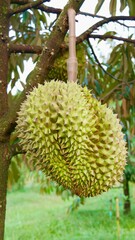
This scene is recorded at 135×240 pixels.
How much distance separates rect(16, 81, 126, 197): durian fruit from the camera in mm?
958

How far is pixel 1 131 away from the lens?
3.87 ft

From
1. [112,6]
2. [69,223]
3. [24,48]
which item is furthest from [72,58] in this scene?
[69,223]

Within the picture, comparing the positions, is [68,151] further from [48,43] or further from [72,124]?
[48,43]

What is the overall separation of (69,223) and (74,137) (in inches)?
146

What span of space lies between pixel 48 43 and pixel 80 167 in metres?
0.40

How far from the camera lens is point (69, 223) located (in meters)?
4.50

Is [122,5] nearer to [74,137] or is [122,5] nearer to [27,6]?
[27,6]

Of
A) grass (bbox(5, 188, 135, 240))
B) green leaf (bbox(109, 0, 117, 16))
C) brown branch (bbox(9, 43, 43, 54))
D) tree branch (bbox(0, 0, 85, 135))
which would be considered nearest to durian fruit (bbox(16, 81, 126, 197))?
tree branch (bbox(0, 0, 85, 135))

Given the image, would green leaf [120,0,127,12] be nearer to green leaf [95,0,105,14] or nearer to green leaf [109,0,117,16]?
green leaf [109,0,117,16]

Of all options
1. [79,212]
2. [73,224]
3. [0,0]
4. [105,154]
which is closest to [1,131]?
[105,154]

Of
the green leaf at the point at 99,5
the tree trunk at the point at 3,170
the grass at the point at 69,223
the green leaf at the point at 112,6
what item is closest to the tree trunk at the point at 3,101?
the tree trunk at the point at 3,170

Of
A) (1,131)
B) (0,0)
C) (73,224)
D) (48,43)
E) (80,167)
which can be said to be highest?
(0,0)

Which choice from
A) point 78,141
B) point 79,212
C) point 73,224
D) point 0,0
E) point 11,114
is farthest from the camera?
point 79,212

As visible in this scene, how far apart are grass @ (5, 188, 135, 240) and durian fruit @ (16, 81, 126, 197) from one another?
2479mm
